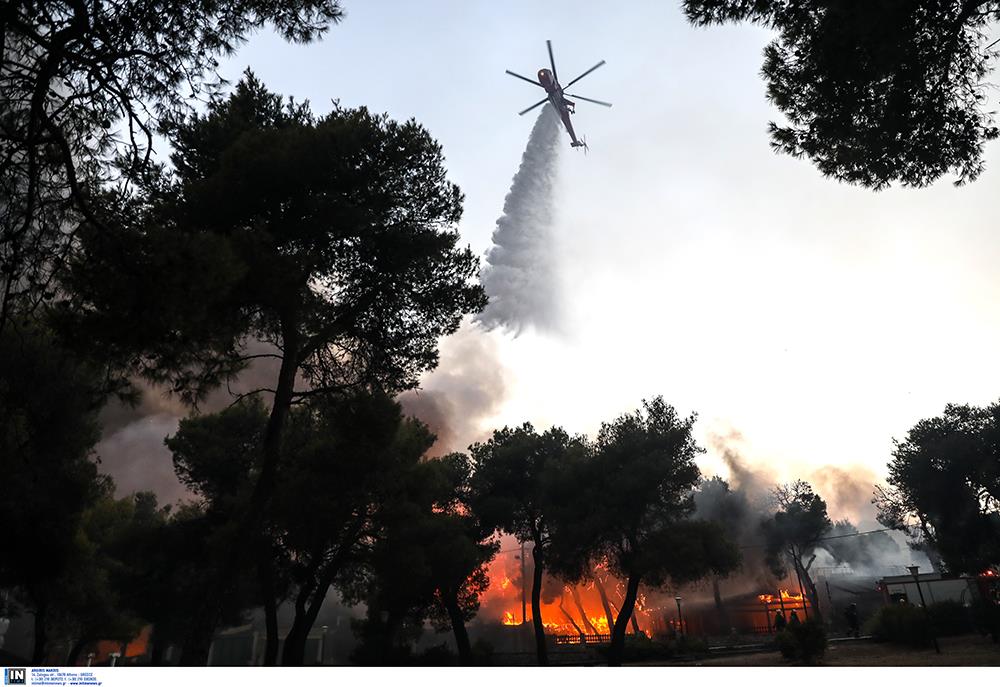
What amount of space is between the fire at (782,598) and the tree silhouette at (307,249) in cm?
346

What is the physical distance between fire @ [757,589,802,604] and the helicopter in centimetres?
410

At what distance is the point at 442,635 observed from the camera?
433cm

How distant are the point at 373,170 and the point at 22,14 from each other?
2789 millimetres

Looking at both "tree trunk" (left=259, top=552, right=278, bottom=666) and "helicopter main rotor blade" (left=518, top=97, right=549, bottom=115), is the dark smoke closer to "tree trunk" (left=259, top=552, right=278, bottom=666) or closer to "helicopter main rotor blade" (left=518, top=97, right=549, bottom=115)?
"tree trunk" (left=259, top=552, right=278, bottom=666)

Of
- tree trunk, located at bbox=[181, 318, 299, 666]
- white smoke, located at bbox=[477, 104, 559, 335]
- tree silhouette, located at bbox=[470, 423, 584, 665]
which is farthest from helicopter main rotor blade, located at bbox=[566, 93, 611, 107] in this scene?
tree trunk, located at bbox=[181, 318, 299, 666]

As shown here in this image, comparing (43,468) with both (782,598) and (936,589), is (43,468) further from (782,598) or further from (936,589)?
(936,589)

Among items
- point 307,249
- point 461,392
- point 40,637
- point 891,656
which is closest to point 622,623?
point 891,656

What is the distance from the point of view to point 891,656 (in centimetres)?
316

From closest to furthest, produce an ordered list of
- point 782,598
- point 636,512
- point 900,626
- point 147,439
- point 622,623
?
point 900,626, point 782,598, point 622,623, point 147,439, point 636,512

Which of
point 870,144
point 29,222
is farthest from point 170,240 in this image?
point 870,144

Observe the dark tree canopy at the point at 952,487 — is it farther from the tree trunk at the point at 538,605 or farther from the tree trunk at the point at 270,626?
the tree trunk at the point at 270,626

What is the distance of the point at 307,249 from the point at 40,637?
396 cm

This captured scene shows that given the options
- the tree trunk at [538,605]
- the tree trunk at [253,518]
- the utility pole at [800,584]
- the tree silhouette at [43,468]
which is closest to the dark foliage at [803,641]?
the utility pole at [800,584]

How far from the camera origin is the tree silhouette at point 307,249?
4410 mm
